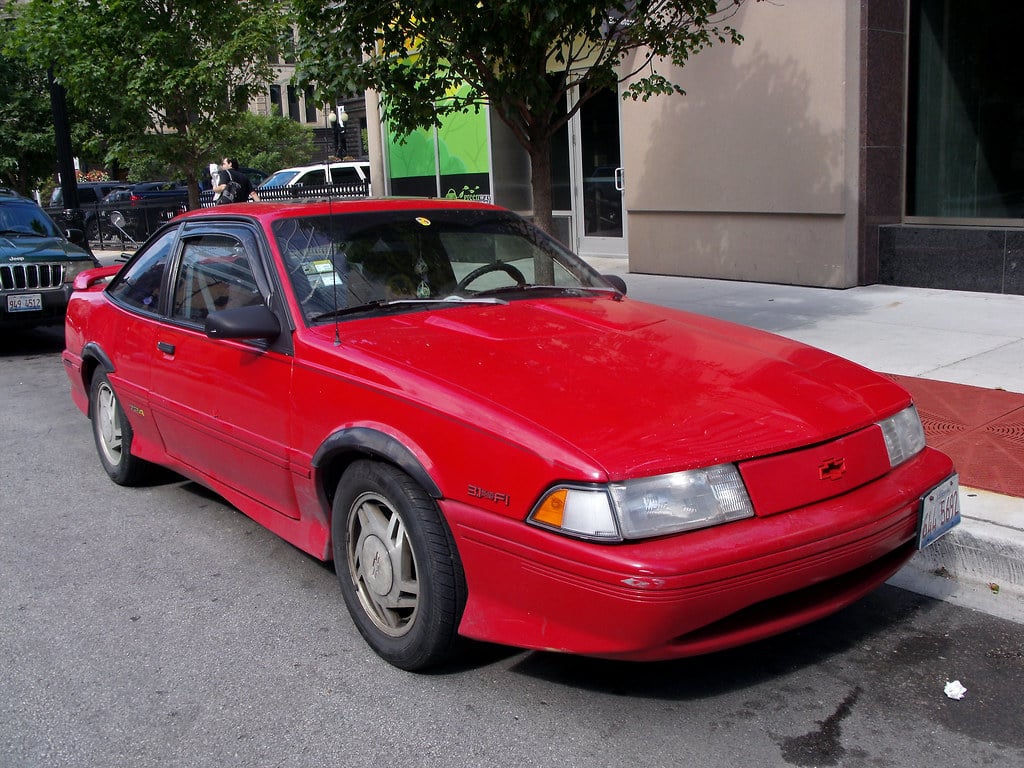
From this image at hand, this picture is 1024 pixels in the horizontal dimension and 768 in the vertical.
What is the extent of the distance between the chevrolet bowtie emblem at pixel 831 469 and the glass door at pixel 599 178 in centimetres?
1164

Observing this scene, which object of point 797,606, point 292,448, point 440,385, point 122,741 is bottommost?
point 122,741

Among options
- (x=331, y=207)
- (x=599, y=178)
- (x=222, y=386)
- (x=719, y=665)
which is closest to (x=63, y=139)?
(x=599, y=178)

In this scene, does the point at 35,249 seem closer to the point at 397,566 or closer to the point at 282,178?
the point at 397,566

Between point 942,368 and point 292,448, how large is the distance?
514 cm

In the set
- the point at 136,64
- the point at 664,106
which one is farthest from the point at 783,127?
the point at 136,64

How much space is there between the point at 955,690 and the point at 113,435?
448 centimetres

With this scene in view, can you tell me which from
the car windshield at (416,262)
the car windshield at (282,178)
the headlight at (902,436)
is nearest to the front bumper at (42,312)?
the car windshield at (416,262)

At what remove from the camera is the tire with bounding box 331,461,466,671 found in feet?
10.8

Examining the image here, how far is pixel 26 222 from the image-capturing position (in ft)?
38.7

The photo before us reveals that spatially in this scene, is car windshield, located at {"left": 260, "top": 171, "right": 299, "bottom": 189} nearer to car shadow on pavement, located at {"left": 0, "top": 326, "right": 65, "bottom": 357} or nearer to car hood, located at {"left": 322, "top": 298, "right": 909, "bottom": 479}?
car shadow on pavement, located at {"left": 0, "top": 326, "right": 65, "bottom": 357}

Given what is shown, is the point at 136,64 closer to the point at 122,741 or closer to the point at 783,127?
the point at 783,127

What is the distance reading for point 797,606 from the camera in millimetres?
3195

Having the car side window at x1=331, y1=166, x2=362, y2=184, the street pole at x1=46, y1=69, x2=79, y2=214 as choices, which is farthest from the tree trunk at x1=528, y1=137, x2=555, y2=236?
the car side window at x1=331, y1=166, x2=362, y2=184

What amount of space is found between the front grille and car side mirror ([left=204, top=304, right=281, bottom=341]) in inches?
295
